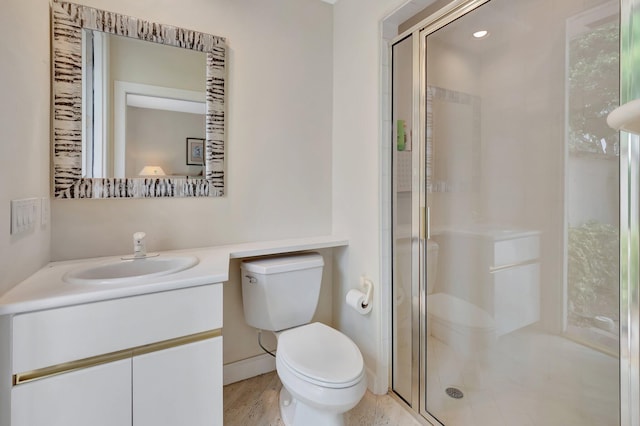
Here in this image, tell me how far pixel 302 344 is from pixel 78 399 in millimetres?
844

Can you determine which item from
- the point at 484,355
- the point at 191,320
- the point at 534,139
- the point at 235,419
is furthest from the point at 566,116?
the point at 235,419

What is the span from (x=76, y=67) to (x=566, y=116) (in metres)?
2.02

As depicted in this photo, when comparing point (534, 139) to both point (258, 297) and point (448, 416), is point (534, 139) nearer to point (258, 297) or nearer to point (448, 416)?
point (448, 416)

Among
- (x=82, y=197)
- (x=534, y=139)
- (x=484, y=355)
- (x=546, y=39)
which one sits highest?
(x=546, y=39)

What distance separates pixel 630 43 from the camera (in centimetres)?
86

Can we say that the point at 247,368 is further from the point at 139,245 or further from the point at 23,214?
the point at 23,214

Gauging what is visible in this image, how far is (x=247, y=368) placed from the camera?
1923 millimetres

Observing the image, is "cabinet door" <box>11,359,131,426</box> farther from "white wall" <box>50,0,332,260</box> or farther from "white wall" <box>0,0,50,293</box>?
"white wall" <box>50,0,332,260</box>

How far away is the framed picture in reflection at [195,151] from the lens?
67.4 inches

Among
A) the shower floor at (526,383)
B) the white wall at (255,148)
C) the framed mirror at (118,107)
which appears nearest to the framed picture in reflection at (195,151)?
the framed mirror at (118,107)

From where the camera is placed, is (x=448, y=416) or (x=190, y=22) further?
(x=190, y=22)

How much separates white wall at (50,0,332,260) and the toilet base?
36.0 inches

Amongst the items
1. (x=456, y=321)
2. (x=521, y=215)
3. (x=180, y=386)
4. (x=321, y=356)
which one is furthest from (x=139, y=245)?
(x=521, y=215)

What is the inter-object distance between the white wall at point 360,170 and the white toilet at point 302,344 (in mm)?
297
